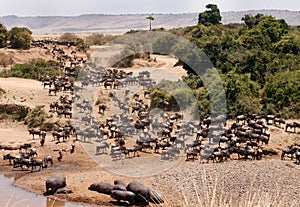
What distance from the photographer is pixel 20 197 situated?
719 inches

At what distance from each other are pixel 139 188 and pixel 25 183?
Result: 17.5 ft

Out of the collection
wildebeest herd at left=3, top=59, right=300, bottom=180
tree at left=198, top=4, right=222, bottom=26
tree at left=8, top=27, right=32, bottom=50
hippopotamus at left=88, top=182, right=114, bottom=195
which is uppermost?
tree at left=198, top=4, right=222, bottom=26

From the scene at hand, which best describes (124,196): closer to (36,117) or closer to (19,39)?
(36,117)

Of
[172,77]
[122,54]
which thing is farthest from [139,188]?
[122,54]

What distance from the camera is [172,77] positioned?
42750mm

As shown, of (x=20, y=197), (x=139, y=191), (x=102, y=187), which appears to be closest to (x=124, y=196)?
(x=139, y=191)

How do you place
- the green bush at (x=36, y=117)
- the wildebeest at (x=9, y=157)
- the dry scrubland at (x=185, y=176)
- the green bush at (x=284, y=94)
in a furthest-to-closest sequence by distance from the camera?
the green bush at (x=284, y=94) < the green bush at (x=36, y=117) < the wildebeest at (x=9, y=157) < the dry scrubland at (x=185, y=176)

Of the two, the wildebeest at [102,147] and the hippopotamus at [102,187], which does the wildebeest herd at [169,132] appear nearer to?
the wildebeest at [102,147]

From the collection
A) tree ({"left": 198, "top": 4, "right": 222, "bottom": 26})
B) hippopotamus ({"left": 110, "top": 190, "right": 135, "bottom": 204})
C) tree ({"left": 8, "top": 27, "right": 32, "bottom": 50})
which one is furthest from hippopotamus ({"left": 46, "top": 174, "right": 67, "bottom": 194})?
tree ({"left": 198, "top": 4, "right": 222, "bottom": 26})

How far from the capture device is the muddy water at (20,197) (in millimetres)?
17594

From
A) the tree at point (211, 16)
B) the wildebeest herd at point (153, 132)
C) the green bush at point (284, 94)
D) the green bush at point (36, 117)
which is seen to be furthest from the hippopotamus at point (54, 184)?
the tree at point (211, 16)

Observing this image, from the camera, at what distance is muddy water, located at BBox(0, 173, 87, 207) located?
17594 mm

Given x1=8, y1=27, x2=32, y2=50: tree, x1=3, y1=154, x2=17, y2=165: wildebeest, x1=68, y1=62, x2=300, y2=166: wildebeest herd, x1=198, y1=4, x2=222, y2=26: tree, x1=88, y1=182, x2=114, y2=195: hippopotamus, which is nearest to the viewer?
x1=88, y1=182, x2=114, y2=195: hippopotamus

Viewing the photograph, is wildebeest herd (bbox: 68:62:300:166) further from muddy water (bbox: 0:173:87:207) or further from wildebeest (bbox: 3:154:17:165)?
muddy water (bbox: 0:173:87:207)
